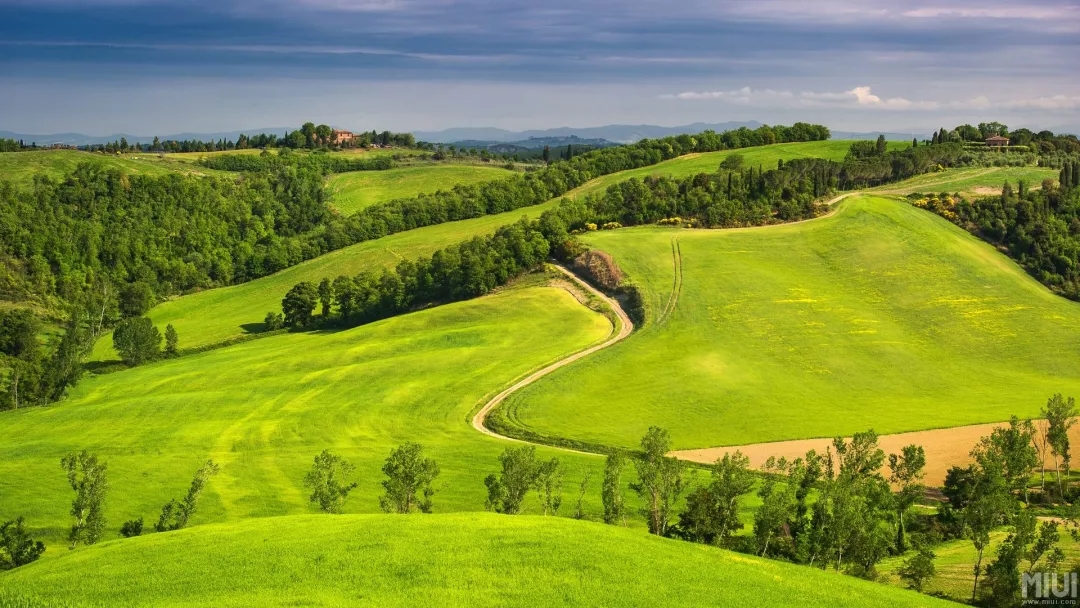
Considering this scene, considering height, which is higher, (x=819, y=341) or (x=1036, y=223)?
(x=1036, y=223)

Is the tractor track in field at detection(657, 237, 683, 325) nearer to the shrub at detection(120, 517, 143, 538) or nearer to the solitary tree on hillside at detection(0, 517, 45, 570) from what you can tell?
the shrub at detection(120, 517, 143, 538)

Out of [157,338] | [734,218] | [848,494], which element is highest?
[734,218]

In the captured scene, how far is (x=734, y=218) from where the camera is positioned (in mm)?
165375

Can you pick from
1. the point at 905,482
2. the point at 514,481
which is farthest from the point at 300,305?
the point at 905,482

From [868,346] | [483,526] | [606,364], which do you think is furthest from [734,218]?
[483,526]

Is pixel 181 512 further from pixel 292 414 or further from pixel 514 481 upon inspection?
pixel 292 414

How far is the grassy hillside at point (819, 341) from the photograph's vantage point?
309 feet

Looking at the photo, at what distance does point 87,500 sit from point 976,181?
19005 centimetres

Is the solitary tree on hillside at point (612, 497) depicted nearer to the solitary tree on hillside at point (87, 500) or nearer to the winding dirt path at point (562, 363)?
the winding dirt path at point (562, 363)

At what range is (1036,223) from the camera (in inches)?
6024

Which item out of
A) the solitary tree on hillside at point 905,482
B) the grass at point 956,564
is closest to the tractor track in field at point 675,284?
the solitary tree on hillside at point 905,482

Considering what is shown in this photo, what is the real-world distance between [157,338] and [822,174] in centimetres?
14419

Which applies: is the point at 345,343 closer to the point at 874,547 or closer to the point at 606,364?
the point at 606,364

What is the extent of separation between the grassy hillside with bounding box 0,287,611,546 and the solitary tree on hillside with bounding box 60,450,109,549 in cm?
548
